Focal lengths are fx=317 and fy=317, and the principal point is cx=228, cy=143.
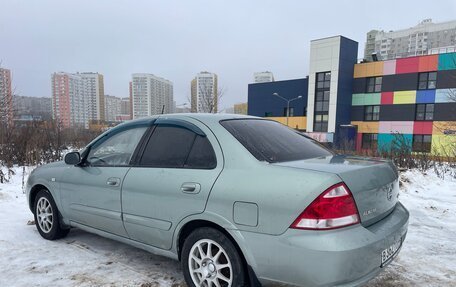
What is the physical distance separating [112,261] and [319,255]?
247 centimetres

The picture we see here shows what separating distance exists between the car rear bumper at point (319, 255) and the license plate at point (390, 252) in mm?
48

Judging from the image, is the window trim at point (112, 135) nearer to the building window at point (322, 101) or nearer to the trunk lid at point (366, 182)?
the trunk lid at point (366, 182)

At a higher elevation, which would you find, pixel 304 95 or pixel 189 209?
pixel 304 95

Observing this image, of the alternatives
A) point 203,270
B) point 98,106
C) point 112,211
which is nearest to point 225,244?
point 203,270

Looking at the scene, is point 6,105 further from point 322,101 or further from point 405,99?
point 405,99

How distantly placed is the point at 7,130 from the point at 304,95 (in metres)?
39.3

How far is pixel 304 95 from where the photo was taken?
→ 44.5 metres

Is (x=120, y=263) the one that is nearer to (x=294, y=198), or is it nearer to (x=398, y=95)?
(x=294, y=198)

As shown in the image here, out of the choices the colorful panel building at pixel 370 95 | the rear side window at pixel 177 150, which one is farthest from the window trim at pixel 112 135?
the colorful panel building at pixel 370 95

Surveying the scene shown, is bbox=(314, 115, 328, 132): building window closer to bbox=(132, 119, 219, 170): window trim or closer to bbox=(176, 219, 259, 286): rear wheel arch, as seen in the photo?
bbox=(132, 119, 219, 170): window trim

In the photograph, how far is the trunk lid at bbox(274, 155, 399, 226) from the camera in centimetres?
227

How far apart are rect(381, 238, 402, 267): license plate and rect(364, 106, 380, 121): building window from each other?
41376mm

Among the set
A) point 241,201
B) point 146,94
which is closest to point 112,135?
point 241,201

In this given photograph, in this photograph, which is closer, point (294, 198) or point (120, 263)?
point (294, 198)
